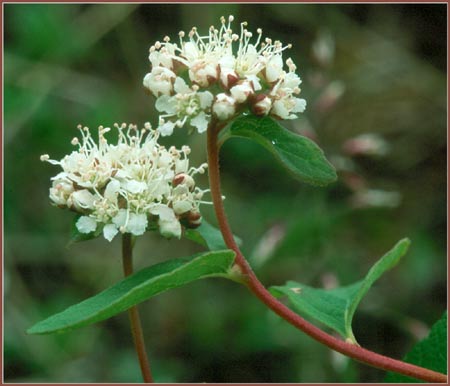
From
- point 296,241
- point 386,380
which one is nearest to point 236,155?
point 296,241

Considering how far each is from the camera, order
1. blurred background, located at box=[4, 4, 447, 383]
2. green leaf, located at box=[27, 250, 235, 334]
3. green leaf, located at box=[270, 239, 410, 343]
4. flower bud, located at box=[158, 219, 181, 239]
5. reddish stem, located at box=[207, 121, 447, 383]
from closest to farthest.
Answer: green leaf, located at box=[27, 250, 235, 334]
reddish stem, located at box=[207, 121, 447, 383]
flower bud, located at box=[158, 219, 181, 239]
green leaf, located at box=[270, 239, 410, 343]
blurred background, located at box=[4, 4, 447, 383]

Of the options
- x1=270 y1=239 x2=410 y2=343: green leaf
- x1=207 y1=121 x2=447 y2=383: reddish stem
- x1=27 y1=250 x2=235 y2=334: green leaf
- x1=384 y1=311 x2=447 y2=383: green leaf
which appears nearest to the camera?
x1=27 y1=250 x2=235 y2=334: green leaf

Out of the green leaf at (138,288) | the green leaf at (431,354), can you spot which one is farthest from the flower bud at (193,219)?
the green leaf at (431,354)

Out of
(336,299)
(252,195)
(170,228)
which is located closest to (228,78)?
(170,228)

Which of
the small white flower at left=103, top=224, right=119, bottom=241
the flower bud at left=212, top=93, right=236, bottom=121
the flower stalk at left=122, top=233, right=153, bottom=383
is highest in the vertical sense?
the flower bud at left=212, top=93, right=236, bottom=121

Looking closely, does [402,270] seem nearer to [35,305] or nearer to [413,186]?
[413,186]

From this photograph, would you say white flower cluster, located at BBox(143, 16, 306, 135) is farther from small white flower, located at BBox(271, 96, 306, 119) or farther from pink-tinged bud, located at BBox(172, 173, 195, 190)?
pink-tinged bud, located at BBox(172, 173, 195, 190)

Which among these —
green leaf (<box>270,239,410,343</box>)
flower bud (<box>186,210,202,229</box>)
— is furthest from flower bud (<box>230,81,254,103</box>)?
green leaf (<box>270,239,410,343</box>)
